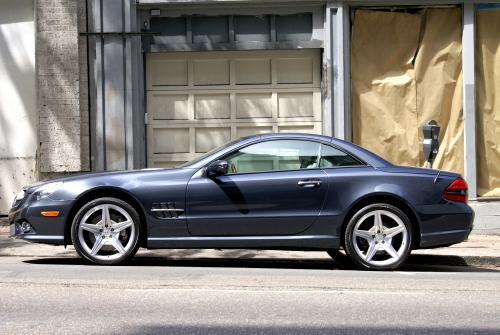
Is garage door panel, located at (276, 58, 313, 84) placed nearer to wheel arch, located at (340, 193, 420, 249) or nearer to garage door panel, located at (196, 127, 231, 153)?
garage door panel, located at (196, 127, 231, 153)

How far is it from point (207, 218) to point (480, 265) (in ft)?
11.9

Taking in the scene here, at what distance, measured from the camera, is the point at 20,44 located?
42.8ft

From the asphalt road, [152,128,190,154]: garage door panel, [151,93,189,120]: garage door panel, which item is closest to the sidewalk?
the asphalt road

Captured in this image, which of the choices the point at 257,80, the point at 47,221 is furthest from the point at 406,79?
the point at 47,221

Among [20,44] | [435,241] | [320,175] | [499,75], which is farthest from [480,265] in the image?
[20,44]

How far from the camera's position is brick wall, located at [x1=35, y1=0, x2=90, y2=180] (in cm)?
1281

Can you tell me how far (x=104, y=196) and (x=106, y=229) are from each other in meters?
0.36

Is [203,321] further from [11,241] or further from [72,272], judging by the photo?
[11,241]

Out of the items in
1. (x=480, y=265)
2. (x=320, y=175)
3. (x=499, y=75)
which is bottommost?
(x=480, y=265)

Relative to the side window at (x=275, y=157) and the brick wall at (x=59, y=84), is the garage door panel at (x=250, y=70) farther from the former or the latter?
the side window at (x=275, y=157)

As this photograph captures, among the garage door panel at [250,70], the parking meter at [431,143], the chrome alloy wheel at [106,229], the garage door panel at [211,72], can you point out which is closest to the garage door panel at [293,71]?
the garage door panel at [250,70]

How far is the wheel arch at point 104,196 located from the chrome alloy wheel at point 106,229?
131mm

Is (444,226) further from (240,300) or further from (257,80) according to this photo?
(257,80)

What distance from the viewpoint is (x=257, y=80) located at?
1339cm
